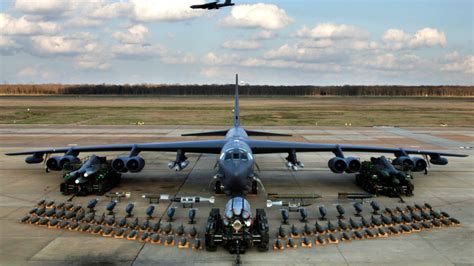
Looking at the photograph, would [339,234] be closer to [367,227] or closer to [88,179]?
[367,227]

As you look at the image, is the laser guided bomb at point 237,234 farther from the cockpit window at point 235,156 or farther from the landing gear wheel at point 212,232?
the cockpit window at point 235,156

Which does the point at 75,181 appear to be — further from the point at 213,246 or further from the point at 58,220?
the point at 213,246

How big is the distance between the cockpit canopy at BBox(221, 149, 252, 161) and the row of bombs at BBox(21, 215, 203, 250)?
175 inches

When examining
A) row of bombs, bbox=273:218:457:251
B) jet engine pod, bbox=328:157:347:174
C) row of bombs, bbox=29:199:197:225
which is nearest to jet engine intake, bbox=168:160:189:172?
row of bombs, bbox=29:199:197:225

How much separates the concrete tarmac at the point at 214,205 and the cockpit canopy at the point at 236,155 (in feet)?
9.36

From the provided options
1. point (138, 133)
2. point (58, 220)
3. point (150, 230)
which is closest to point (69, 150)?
point (58, 220)

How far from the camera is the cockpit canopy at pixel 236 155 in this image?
862 inches

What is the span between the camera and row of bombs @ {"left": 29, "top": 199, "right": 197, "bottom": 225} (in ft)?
66.3

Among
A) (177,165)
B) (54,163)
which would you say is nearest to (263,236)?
(177,165)

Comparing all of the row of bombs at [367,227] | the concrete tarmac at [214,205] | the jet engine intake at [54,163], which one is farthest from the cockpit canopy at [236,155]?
the jet engine intake at [54,163]

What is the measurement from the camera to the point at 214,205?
23.3 metres

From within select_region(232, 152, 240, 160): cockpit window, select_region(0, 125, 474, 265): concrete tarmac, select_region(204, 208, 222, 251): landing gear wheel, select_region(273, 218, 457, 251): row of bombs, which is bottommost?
select_region(0, 125, 474, 265): concrete tarmac

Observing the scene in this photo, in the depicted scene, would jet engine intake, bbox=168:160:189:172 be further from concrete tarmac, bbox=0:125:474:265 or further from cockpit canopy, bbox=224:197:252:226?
cockpit canopy, bbox=224:197:252:226

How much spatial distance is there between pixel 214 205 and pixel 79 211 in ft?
22.8
